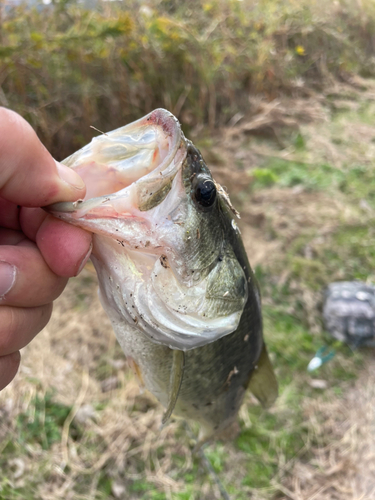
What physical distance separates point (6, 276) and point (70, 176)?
328 mm

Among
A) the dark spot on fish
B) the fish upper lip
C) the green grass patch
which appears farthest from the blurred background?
the fish upper lip

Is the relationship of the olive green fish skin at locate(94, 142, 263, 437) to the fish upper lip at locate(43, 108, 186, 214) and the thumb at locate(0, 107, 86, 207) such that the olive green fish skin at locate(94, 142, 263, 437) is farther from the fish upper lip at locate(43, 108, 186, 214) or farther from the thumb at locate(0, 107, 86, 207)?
the thumb at locate(0, 107, 86, 207)

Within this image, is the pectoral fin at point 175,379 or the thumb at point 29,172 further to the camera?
the pectoral fin at point 175,379

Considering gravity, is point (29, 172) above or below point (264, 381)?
above

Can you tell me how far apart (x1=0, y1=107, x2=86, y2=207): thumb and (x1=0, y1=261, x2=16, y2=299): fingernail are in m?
0.18

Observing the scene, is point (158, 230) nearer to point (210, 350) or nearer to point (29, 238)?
point (29, 238)

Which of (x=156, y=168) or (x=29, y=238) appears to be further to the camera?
(x=29, y=238)

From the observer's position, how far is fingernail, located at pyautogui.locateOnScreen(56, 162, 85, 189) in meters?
0.88

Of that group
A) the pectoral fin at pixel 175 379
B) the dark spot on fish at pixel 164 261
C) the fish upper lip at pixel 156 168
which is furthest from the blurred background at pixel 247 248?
the fish upper lip at pixel 156 168

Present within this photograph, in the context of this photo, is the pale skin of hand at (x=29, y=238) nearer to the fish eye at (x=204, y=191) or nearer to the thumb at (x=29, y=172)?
the thumb at (x=29, y=172)

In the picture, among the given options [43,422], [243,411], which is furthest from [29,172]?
[243,411]

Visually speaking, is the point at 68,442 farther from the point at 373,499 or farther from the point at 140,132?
the point at 140,132

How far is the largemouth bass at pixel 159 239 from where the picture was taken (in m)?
0.86

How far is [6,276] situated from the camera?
928mm
